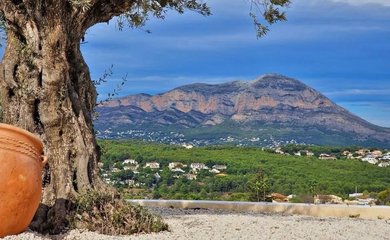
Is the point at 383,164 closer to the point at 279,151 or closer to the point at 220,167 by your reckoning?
the point at 279,151

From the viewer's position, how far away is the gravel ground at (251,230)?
26.7 ft

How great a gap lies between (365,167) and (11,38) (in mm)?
25604

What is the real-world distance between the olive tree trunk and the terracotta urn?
1.21 m

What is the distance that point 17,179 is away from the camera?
7.06 m

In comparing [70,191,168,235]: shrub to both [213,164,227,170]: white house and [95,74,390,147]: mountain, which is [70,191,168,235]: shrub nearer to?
[213,164,227,170]: white house

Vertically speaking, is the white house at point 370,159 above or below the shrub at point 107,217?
above

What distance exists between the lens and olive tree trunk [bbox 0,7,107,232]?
865 cm

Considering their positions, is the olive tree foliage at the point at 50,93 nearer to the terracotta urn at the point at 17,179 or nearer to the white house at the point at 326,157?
the terracotta urn at the point at 17,179

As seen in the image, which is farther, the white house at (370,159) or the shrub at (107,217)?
the white house at (370,159)

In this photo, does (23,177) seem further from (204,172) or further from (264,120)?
(264,120)

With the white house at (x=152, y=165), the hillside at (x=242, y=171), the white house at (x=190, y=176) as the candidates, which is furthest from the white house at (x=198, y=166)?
the white house at (x=190, y=176)

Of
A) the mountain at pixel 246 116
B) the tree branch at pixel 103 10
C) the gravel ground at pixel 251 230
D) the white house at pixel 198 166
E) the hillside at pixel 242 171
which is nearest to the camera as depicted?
the gravel ground at pixel 251 230

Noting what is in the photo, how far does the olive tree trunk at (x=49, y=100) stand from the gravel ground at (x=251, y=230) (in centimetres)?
85

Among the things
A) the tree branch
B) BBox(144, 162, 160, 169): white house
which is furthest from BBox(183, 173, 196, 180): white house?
the tree branch
